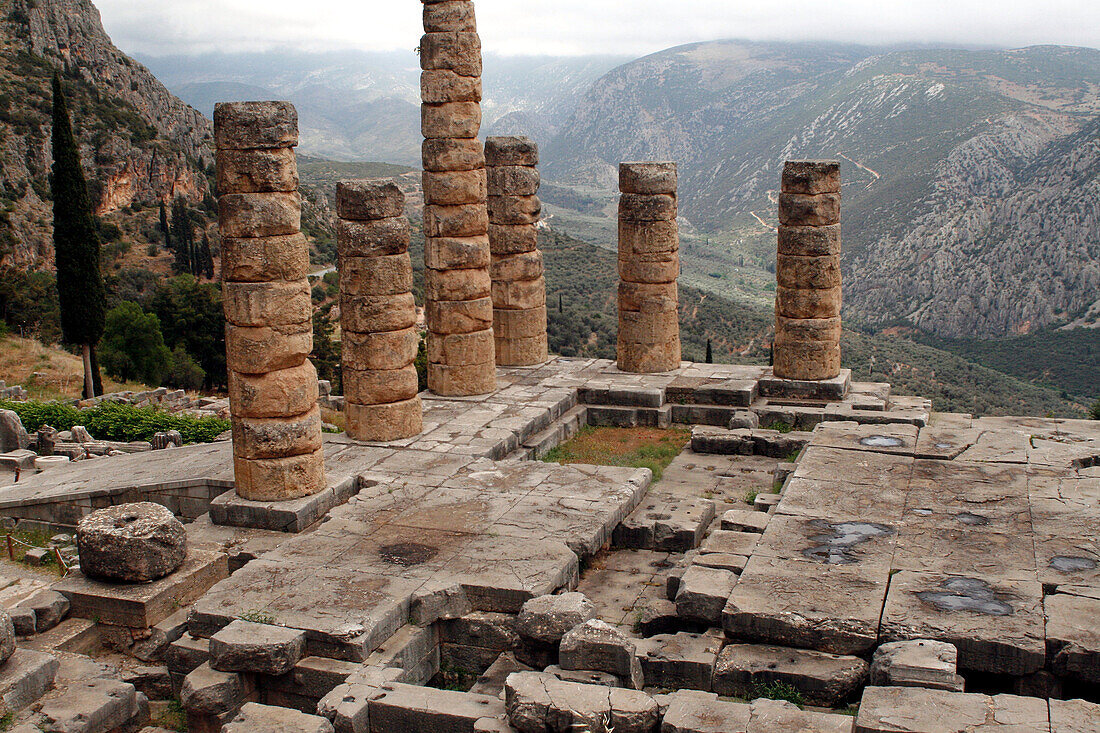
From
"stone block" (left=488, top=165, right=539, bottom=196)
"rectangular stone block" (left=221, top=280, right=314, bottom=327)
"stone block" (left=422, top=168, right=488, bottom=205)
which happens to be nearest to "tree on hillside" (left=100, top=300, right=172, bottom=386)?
"stone block" (left=488, top=165, right=539, bottom=196)

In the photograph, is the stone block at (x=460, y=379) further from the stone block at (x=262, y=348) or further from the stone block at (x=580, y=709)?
the stone block at (x=580, y=709)

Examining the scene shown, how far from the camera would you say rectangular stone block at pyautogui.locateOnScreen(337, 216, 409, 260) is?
41.0ft

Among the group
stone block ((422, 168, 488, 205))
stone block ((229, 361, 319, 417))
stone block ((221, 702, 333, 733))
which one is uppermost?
stone block ((422, 168, 488, 205))

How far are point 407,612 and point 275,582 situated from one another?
1.36 meters

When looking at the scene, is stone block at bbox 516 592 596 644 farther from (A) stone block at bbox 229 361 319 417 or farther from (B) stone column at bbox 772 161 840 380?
(B) stone column at bbox 772 161 840 380

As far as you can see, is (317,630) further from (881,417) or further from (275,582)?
(881,417)

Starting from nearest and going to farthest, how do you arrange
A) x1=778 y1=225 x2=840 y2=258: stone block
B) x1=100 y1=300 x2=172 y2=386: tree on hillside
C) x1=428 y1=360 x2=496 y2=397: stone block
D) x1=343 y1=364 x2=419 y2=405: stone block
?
1. x1=343 y1=364 x2=419 y2=405: stone block
2. x1=428 y1=360 x2=496 y2=397: stone block
3. x1=778 y1=225 x2=840 y2=258: stone block
4. x1=100 y1=300 x2=172 y2=386: tree on hillside

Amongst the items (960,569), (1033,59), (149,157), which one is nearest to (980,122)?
(1033,59)

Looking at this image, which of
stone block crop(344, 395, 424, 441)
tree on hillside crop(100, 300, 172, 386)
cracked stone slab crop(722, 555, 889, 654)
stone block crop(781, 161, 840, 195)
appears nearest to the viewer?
cracked stone slab crop(722, 555, 889, 654)

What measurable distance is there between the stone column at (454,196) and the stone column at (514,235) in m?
1.93

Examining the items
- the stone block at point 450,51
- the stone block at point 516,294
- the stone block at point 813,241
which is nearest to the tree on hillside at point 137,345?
the stone block at point 516,294

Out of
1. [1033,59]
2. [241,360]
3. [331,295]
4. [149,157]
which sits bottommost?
[331,295]

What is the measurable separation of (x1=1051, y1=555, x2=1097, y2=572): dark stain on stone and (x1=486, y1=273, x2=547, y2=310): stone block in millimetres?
10823

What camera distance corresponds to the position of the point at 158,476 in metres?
12.3
